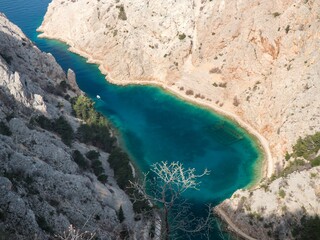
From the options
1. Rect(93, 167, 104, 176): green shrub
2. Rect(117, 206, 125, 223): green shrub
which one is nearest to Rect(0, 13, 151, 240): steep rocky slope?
Rect(117, 206, 125, 223): green shrub

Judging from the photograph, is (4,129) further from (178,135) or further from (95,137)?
(178,135)

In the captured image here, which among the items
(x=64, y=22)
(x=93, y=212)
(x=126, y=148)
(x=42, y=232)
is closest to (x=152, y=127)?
(x=126, y=148)

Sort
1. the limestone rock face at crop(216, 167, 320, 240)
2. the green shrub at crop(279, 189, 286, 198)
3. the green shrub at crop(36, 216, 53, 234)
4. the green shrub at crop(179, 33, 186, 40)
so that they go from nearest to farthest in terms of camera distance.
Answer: the green shrub at crop(36, 216, 53, 234)
the limestone rock face at crop(216, 167, 320, 240)
the green shrub at crop(279, 189, 286, 198)
the green shrub at crop(179, 33, 186, 40)

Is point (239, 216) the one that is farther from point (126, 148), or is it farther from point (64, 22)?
point (64, 22)

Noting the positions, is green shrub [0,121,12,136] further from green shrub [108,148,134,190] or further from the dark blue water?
the dark blue water

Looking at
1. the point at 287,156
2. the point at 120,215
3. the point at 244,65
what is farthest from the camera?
the point at 244,65

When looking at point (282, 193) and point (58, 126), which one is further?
point (58, 126)

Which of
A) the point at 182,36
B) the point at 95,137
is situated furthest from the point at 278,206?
the point at 182,36
